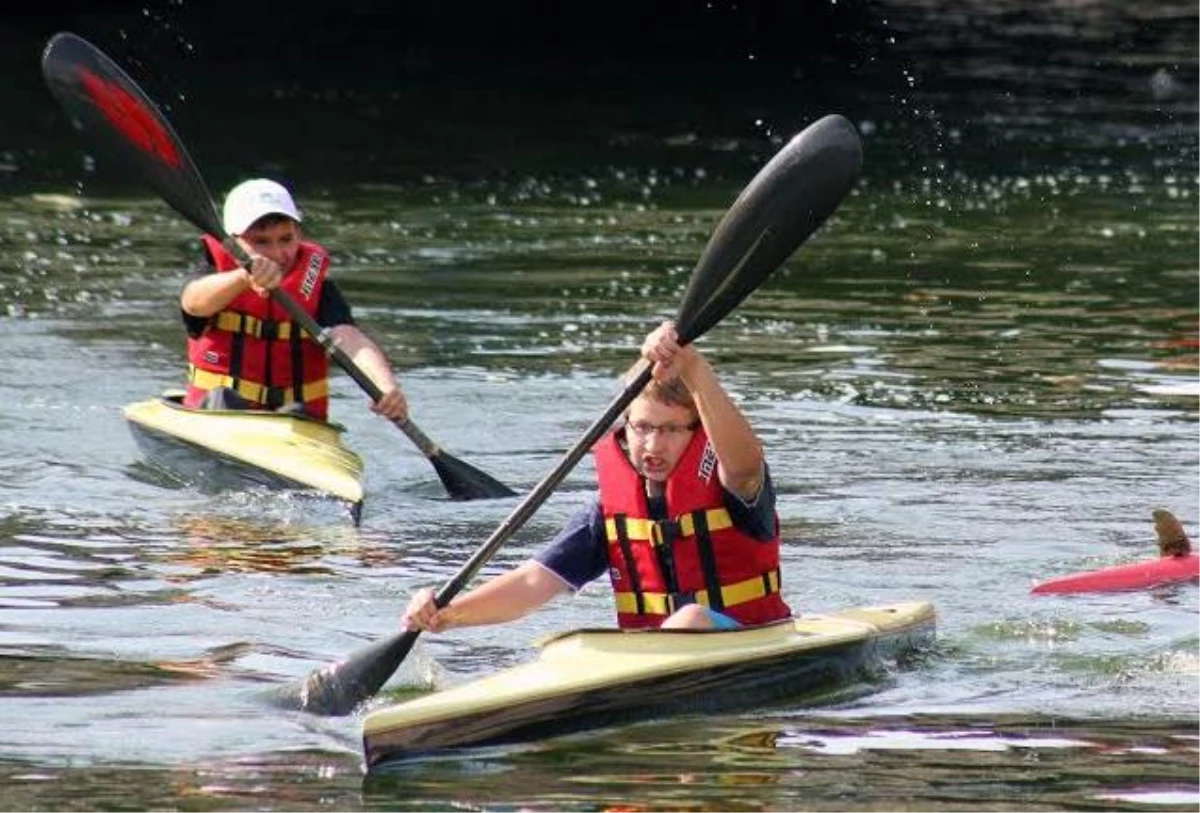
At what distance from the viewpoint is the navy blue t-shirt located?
6.78 metres

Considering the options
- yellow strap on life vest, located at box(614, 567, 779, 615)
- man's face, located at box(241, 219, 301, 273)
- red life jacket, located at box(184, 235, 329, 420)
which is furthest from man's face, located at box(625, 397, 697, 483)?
red life jacket, located at box(184, 235, 329, 420)

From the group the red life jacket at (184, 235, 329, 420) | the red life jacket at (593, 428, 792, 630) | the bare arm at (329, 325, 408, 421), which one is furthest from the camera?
the red life jacket at (184, 235, 329, 420)

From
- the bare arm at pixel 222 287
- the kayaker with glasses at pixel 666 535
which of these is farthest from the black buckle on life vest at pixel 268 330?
the kayaker with glasses at pixel 666 535

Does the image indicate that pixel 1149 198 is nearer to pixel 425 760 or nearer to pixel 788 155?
pixel 788 155

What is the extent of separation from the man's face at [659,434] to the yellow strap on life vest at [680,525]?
106 millimetres

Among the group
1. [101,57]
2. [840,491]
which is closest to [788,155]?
[840,491]

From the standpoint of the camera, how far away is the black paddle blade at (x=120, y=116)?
399 inches

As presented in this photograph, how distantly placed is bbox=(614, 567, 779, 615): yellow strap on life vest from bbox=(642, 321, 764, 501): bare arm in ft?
1.29

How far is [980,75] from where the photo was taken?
28.2 meters

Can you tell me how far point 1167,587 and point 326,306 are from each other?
3279 millimetres

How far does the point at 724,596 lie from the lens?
272 inches

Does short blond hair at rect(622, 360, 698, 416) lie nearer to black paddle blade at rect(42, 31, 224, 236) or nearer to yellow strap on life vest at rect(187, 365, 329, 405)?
black paddle blade at rect(42, 31, 224, 236)

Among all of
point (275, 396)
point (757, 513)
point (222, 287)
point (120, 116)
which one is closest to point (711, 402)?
point (757, 513)

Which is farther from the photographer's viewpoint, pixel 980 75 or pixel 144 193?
pixel 980 75
